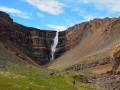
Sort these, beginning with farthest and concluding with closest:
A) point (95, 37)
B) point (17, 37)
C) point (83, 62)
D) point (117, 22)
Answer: point (17, 37)
point (95, 37)
point (117, 22)
point (83, 62)

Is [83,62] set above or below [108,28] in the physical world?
below

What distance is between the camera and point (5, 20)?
7037 inches

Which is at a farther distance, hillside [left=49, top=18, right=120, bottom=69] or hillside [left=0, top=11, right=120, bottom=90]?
hillside [left=49, top=18, right=120, bottom=69]

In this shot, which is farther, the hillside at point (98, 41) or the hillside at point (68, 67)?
the hillside at point (98, 41)

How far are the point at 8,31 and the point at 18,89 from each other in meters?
142

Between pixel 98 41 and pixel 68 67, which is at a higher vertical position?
pixel 98 41

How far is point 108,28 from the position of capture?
170 meters

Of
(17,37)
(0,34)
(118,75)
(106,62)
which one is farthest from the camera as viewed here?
(17,37)

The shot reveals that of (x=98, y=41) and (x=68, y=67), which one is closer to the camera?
(x=68, y=67)

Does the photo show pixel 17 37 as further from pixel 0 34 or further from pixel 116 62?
pixel 116 62

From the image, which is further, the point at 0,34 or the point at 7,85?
the point at 0,34

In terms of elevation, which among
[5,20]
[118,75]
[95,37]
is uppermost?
[5,20]

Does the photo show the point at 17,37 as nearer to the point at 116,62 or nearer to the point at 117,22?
the point at 117,22

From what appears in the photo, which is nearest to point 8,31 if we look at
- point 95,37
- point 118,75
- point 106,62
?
point 95,37
